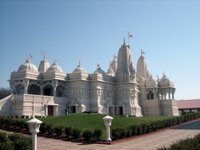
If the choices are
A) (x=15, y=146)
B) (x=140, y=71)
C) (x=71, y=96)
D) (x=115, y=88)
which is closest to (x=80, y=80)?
(x=71, y=96)

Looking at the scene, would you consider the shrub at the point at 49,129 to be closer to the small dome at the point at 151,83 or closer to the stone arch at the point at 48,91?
the stone arch at the point at 48,91

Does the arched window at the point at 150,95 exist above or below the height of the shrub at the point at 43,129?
above

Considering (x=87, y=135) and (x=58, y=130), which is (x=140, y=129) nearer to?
(x=87, y=135)

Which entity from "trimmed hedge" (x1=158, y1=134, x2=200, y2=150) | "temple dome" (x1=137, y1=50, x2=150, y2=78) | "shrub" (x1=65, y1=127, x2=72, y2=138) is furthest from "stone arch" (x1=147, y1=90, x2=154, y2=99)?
"trimmed hedge" (x1=158, y1=134, x2=200, y2=150)

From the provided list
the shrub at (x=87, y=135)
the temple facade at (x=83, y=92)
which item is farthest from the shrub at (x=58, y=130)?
the temple facade at (x=83, y=92)

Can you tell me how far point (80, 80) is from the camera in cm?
5862

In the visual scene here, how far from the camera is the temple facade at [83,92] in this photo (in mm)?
50375

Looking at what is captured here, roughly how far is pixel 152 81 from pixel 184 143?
66.2 metres

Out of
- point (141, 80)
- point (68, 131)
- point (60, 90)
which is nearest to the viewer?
point (68, 131)

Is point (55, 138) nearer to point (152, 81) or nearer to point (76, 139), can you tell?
point (76, 139)

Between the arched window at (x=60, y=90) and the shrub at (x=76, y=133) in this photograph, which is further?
the arched window at (x=60, y=90)

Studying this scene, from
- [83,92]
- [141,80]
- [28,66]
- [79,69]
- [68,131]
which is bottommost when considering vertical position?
[68,131]

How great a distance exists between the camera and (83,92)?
59438 millimetres

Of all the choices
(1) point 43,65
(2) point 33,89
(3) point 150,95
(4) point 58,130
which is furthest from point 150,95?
(4) point 58,130
